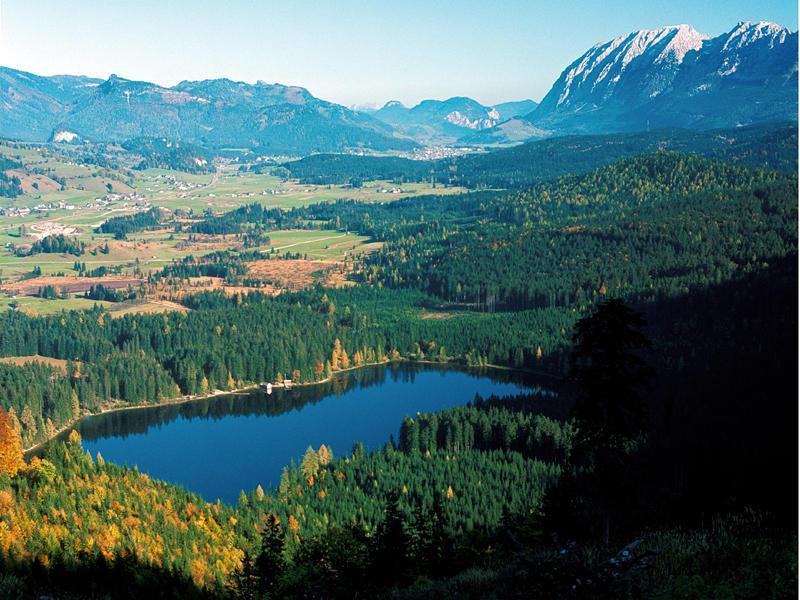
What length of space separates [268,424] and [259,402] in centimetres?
1264

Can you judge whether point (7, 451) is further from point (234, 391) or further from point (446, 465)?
point (234, 391)

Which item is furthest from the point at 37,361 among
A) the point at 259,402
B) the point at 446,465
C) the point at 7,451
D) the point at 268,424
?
the point at 446,465

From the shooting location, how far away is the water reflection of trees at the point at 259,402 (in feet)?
431

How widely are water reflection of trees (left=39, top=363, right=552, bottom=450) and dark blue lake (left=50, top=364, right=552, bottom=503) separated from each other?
16cm

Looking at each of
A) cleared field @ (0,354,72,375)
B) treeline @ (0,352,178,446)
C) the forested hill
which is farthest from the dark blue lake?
cleared field @ (0,354,72,375)

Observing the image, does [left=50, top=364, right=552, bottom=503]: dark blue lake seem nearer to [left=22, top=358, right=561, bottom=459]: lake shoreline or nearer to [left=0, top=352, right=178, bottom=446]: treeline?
[left=22, top=358, right=561, bottom=459]: lake shoreline

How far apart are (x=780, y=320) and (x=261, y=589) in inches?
Result: 4218

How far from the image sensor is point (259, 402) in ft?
470

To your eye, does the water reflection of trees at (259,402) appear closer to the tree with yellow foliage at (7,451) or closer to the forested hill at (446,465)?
the forested hill at (446,465)

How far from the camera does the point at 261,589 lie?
5459 centimetres

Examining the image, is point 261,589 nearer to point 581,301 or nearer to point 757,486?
point 757,486

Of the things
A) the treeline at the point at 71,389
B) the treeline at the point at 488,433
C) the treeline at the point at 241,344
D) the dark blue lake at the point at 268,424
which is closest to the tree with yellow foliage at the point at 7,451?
the dark blue lake at the point at 268,424

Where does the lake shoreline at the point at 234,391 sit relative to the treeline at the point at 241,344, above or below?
below

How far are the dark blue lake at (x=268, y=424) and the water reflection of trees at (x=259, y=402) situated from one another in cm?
16
